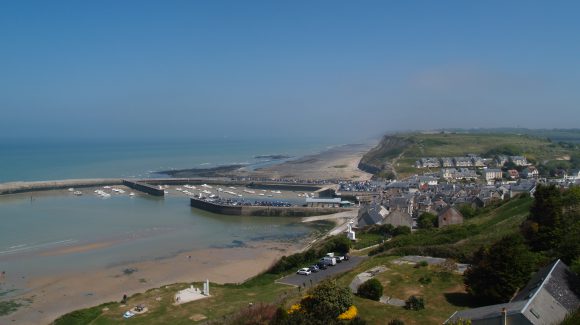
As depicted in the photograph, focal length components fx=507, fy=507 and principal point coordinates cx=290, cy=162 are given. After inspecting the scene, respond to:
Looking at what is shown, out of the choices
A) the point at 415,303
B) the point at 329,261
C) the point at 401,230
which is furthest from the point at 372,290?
the point at 401,230

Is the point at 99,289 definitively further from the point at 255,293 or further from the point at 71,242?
the point at 71,242

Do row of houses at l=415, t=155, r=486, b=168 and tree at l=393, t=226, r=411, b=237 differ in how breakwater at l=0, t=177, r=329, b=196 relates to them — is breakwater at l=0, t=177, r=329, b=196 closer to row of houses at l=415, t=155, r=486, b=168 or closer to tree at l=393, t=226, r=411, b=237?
row of houses at l=415, t=155, r=486, b=168

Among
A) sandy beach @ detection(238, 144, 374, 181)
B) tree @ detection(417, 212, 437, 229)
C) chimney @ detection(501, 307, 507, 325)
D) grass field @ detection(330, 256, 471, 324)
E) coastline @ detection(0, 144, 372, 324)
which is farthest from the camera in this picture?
sandy beach @ detection(238, 144, 374, 181)

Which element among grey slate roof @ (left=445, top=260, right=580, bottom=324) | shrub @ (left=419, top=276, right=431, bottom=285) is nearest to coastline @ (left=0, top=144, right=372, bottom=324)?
shrub @ (left=419, top=276, right=431, bottom=285)

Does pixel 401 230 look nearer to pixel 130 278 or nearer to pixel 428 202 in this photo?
pixel 428 202

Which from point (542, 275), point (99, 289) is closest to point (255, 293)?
point (99, 289)

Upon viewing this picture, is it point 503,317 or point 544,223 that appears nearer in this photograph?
point 503,317

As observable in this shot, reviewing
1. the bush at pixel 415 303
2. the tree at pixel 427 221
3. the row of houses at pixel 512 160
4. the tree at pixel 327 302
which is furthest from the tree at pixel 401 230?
the row of houses at pixel 512 160
